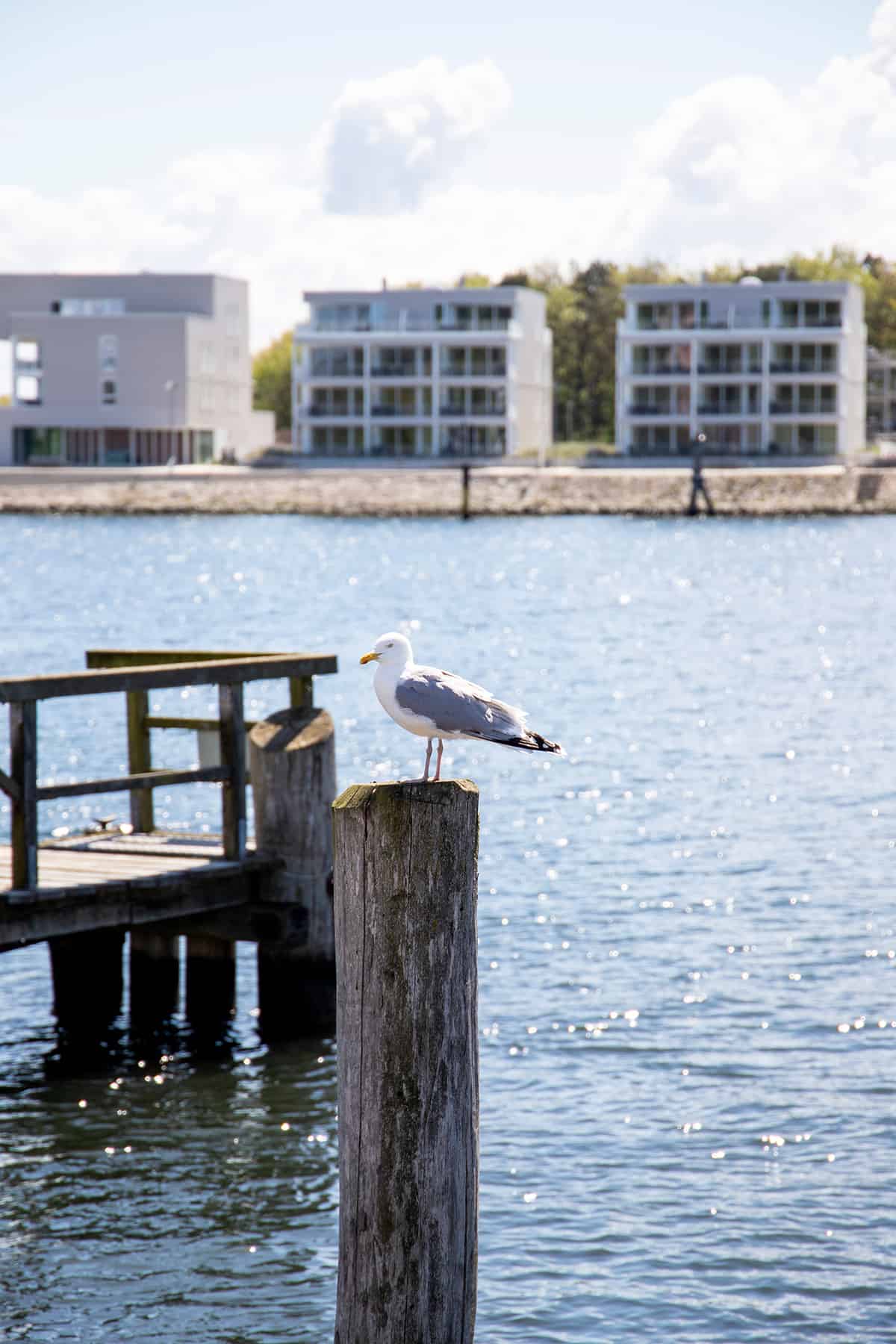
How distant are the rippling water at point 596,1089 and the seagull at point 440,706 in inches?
154

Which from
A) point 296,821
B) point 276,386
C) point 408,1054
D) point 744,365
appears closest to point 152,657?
point 296,821

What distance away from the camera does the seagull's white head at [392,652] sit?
7.45m

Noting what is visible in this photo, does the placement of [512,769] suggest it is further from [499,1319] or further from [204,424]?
[204,424]

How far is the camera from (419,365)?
128m

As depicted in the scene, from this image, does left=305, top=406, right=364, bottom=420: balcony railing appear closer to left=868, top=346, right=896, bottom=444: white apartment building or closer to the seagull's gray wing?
left=868, top=346, right=896, bottom=444: white apartment building

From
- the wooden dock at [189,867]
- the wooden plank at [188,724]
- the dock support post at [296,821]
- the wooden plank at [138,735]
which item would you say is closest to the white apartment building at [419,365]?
the wooden plank at [188,724]

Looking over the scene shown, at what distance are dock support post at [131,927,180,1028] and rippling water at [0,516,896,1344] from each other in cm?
49

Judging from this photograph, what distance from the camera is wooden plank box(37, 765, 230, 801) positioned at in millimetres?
12070

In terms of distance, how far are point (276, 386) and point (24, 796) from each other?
161151 millimetres

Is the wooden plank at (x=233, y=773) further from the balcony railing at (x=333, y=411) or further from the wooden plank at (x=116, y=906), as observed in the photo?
the balcony railing at (x=333, y=411)

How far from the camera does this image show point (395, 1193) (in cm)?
645

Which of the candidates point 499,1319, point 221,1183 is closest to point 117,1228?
point 221,1183

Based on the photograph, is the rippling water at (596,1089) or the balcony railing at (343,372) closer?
the rippling water at (596,1089)

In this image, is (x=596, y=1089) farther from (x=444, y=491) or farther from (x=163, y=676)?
(x=444, y=491)
